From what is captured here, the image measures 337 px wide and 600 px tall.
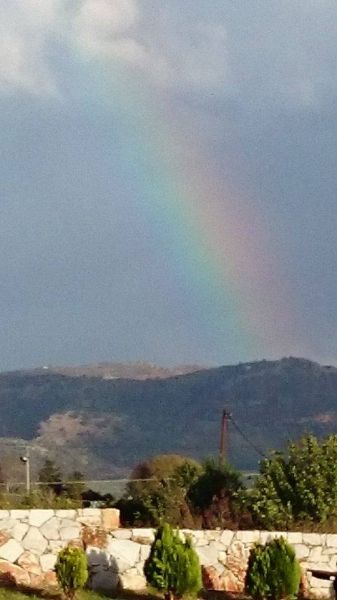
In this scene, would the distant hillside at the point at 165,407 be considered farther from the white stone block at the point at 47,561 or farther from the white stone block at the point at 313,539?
the white stone block at the point at 47,561

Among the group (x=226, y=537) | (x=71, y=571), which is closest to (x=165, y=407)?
(x=226, y=537)

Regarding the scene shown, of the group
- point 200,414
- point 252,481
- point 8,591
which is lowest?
point 8,591

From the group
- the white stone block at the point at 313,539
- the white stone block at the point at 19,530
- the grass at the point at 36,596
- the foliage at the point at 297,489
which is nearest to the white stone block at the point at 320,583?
the white stone block at the point at 313,539

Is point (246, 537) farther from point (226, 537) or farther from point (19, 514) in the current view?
point (19, 514)

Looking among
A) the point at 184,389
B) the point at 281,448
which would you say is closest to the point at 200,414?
the point at 184,389

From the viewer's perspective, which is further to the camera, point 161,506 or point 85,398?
point 85,398

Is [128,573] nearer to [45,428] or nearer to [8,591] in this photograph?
[8,591]
